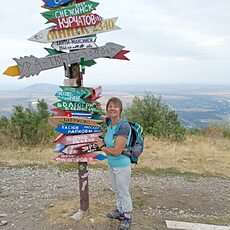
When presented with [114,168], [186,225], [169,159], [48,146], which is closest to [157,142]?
[169,159]

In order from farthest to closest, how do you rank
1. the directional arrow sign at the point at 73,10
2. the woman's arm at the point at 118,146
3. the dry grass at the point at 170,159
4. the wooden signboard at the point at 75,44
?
the dry grass at the point at 170,159, the wooden signboard at the point at 75,44, the directional arrow sign at the point at 73,10, the woman's arm at the point at 118,146

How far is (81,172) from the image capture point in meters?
3.80

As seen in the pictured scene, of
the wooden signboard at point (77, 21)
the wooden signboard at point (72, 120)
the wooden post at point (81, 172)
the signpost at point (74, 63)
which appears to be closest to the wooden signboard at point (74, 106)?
the signpost at point (74, 63)

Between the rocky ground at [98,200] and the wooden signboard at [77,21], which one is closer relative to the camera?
the wooden signboard at [77,21]

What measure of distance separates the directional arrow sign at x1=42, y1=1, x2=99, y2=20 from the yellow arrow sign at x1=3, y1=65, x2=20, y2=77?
757 millimetres

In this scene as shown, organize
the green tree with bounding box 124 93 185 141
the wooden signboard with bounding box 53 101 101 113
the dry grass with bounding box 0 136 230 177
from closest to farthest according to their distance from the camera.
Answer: the wooden signboard with bounding box 53 101 101 113 → the dry grass with bounding box 0 136 230 177 → the green tree with bounding box 124 93 185 141

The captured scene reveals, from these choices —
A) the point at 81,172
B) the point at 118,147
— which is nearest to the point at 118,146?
the point at 118,147

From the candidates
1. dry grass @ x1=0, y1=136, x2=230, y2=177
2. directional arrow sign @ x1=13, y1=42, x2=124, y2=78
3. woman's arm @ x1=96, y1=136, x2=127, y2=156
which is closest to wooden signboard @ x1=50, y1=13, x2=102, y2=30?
directional arrow sign @ x1=13, y1=42, x2=124, y2=78

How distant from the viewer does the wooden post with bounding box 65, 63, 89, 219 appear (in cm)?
361

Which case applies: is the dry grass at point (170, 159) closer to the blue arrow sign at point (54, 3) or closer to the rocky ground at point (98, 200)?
the rocky ground at point (98, 200)

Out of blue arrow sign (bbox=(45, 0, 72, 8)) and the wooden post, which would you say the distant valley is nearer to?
the wooden post

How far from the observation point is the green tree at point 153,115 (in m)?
12.9

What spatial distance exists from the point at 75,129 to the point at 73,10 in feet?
Result: 4.99

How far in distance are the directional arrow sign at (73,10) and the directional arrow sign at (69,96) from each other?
961mm
